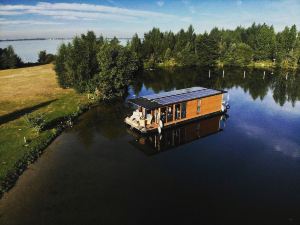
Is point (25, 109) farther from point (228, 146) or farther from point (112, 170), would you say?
point (228, 146)

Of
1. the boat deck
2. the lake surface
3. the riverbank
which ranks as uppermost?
the riverbank

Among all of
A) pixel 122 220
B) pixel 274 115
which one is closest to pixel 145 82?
pixel 274 115

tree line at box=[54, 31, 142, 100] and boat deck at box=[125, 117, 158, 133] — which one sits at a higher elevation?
tree line at box=[54, 31, 142, 100]

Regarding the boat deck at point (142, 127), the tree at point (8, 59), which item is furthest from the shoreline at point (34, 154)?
the tree at point (8, 59)

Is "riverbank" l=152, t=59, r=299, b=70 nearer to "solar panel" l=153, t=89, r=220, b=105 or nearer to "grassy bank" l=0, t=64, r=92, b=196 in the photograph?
"grassy bank" l=0, t=64, r=92, b=196

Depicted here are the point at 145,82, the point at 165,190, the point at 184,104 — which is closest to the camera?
the point at 165,190

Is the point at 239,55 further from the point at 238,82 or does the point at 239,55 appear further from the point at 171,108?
the point at 171,108

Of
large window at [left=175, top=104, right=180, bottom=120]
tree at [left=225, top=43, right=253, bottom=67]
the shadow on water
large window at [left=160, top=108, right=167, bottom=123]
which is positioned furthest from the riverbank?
large window at [left=160, top=108, right=167, bottom=123]
